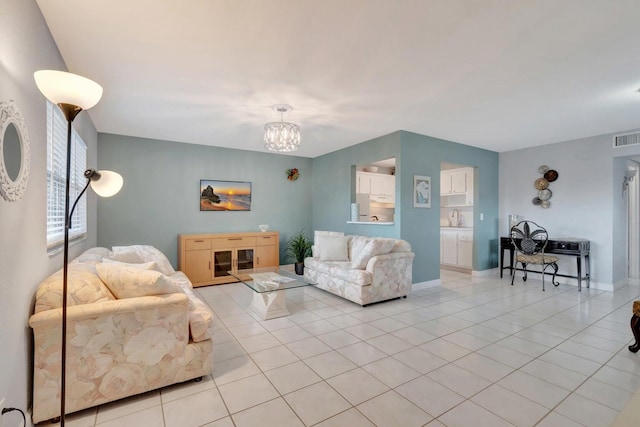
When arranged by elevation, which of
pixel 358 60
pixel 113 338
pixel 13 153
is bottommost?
pixel 113 338

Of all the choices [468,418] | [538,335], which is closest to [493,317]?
[538,335]

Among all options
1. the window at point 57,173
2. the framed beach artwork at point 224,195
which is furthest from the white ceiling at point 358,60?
the framed beach artwork at point 224,195

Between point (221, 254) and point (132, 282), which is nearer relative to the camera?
point (132, 282)

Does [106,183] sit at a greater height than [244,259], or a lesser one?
greater

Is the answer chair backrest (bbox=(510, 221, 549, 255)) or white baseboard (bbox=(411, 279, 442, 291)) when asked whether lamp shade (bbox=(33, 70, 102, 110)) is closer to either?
white baseboard (bbox=(411, 279, 442, 291))

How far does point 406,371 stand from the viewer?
2.27 m

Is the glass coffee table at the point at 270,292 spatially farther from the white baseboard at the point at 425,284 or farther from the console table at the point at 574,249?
the console table at the point at 574,249

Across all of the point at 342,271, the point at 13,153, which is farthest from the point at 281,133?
the point at 13,153

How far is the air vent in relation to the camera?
4246 mm

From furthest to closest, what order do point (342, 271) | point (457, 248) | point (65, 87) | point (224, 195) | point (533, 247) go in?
point (457, 248)
point (224, 195)
point (533, 247)
point (342, 271)
point (65, 87)

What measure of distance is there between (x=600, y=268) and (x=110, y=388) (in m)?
6.44

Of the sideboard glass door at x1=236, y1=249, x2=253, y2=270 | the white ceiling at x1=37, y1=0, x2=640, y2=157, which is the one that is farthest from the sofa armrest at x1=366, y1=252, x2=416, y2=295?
the sideboard glass door at x1=236, y1=249, x2=253, y2=270

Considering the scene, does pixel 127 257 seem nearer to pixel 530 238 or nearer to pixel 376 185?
pixel 376 185

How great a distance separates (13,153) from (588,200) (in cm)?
676
